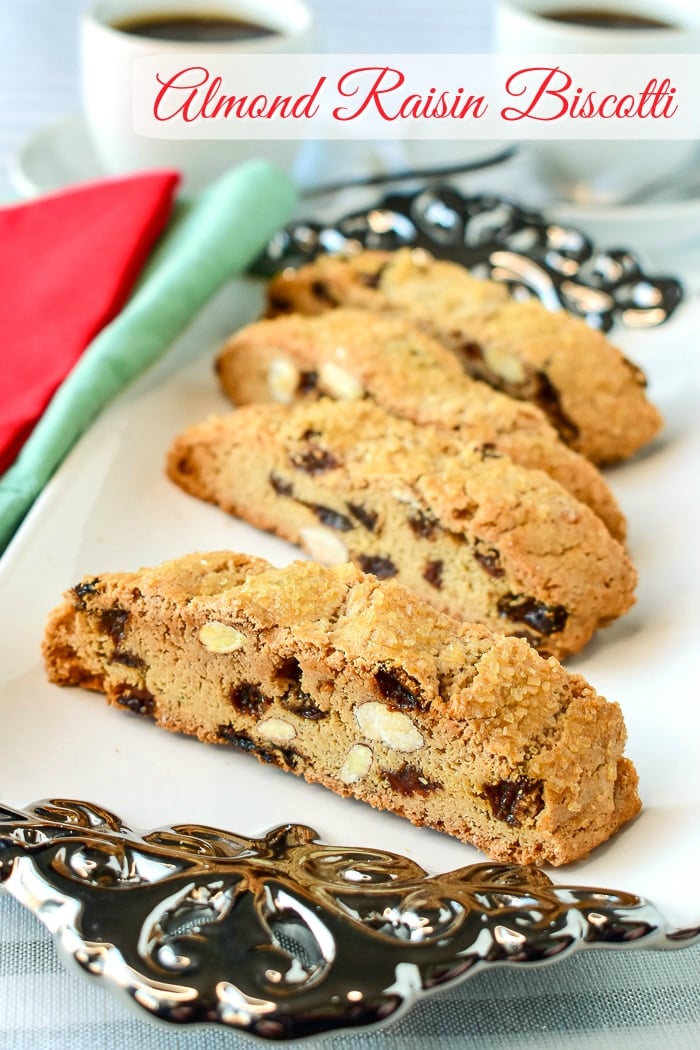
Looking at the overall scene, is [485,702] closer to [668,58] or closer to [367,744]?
[367,744]

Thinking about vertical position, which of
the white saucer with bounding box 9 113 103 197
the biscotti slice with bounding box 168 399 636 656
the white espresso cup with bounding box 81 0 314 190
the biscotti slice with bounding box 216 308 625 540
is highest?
the white espresso cup with bounding box 81 0 314 190

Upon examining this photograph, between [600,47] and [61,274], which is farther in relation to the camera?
[600,47]

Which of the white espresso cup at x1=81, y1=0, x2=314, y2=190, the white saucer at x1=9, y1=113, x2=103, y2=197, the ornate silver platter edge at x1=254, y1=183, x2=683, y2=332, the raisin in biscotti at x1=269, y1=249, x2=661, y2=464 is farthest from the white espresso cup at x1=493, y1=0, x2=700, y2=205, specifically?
the white saucer at x1=9, y1=113, x2=103, y2=197

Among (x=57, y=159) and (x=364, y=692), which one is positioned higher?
(x=57, y=159)

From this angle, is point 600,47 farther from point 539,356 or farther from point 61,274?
point 61,274

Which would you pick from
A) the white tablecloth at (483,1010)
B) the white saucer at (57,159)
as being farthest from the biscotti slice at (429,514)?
the white saucer at (57,159)

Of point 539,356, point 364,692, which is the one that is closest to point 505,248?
point 539,356

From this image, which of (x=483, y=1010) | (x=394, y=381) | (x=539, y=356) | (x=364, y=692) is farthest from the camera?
(x=539, y=356)

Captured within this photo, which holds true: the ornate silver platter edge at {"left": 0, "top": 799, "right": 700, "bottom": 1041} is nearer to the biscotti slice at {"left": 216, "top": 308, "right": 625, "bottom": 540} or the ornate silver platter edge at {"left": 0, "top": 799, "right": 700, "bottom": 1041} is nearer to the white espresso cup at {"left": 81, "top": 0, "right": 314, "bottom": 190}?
the biscotti slice at {"left": 216, "top": 308, "right": 625, "bottom": 540}
